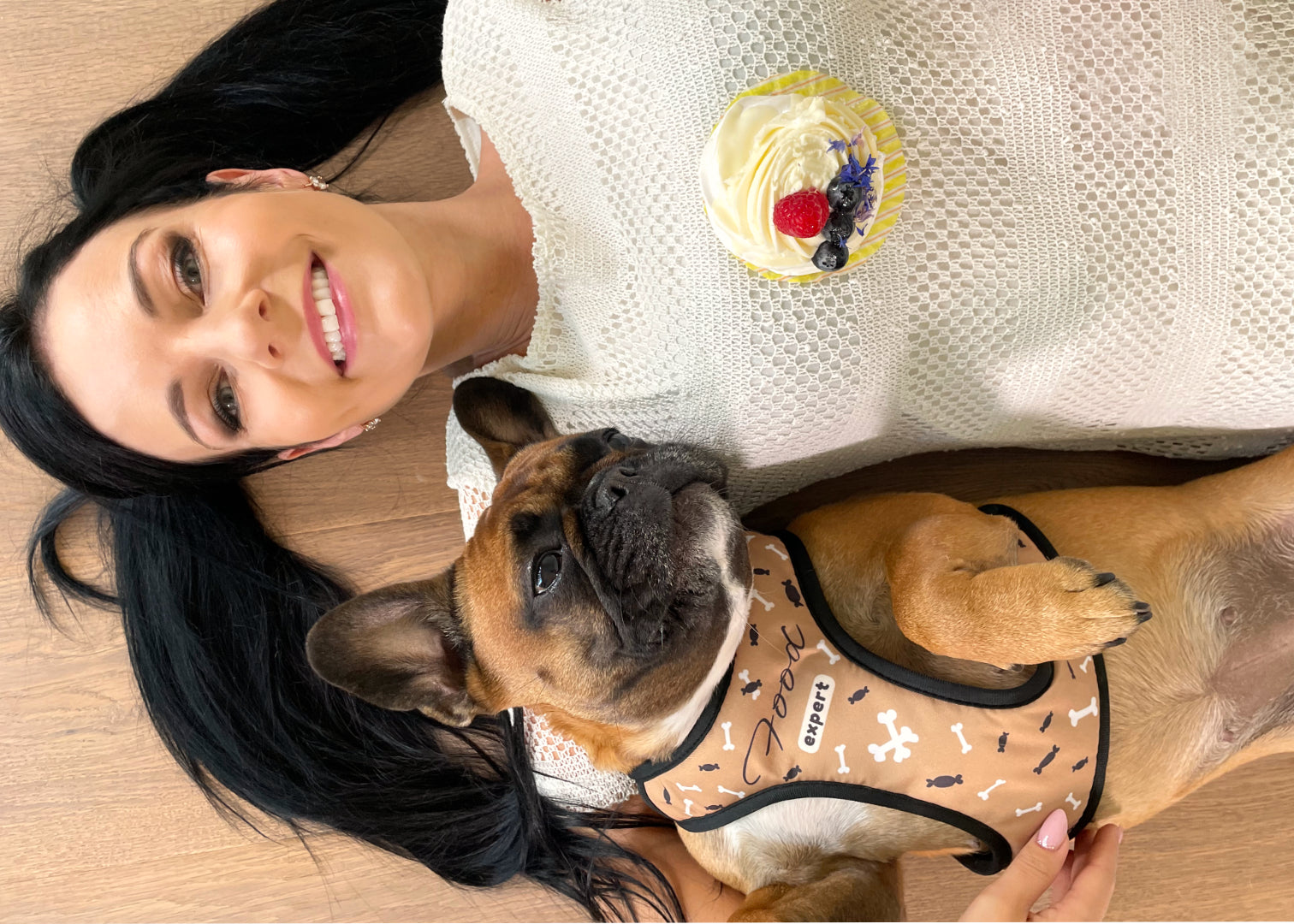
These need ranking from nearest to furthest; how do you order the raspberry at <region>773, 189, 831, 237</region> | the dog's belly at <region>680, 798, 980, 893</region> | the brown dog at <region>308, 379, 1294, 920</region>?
the raspberry at <region>773, 189, 831, 237</region>, the brown dog at <region>308, 379, 1294, 920</region>, the dog's belly at <region>680, 798, 980, 893</region>

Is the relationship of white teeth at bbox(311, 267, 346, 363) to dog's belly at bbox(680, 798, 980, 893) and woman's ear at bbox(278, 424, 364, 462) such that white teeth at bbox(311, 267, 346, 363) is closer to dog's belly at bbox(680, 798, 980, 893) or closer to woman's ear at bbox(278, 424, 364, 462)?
woman's ear at bbox(278, 424, 364, 462)

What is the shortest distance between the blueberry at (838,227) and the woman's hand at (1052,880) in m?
1.16

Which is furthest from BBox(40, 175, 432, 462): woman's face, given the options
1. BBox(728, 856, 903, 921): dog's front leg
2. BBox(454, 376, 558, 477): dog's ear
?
BBox(728, 856, 903, 921): dog's front leg

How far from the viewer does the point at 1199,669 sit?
63.6 inches

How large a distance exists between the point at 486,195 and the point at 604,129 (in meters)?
0.54

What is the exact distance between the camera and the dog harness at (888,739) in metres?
1.49

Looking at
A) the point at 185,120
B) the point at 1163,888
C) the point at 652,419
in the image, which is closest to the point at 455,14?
the point at 185,120

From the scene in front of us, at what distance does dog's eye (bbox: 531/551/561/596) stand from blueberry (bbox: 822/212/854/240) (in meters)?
0.68

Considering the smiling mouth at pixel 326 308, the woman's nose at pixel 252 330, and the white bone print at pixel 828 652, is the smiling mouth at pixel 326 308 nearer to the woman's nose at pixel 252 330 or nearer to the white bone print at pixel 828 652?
the woman's nose at pixel 252 330

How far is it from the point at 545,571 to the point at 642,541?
0.63ft

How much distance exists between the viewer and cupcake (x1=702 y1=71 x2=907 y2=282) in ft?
3.78

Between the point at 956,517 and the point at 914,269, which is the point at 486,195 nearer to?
the point at 914,269

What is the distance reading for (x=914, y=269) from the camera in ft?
4.71

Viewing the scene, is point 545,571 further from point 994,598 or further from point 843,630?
point 994,598
